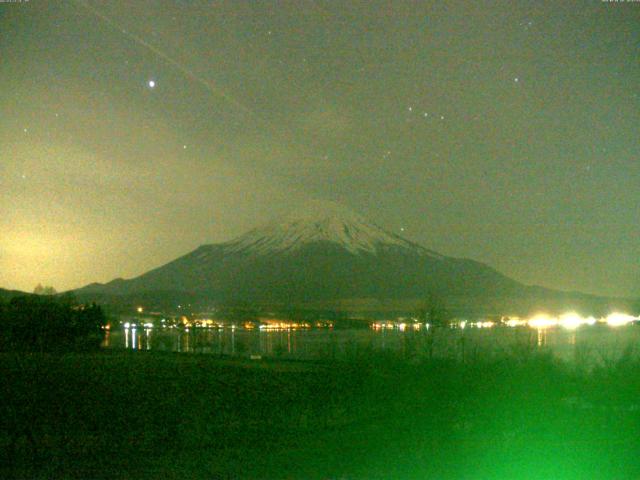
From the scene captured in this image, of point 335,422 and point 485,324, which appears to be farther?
point 485,324

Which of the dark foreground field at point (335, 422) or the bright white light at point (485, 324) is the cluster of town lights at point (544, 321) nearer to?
the bright white light at point (485, 324)

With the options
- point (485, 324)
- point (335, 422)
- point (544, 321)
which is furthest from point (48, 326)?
point (485, 324)

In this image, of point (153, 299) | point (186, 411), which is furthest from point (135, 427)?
point (153, 299)

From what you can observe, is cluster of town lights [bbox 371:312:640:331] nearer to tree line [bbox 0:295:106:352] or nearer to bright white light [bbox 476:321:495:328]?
bright white light [bbox 476:321:495:328]

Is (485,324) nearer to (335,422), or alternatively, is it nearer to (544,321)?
(544,321)

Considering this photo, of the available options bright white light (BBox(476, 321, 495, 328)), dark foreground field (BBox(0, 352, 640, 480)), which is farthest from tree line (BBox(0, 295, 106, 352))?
bright white light (BBox(476, 321, 495, 328))

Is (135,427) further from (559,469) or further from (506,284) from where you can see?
(506,284)

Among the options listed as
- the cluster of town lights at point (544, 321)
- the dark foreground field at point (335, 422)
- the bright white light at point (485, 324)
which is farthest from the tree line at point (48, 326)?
the bright white light at point (485, 324)

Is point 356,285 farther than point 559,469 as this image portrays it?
Yes
